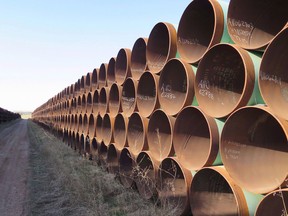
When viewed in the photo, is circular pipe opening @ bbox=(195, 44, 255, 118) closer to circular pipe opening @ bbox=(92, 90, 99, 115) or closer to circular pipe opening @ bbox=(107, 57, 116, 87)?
circular pipe opening @ bbox=(107, 57, 116, 87)

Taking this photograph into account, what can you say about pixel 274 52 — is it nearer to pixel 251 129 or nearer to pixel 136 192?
pixel 251 129

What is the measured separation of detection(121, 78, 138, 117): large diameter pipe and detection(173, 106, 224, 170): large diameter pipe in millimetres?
2024

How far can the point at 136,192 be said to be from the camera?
223 inches

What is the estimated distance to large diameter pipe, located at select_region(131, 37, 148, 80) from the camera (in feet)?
19.9

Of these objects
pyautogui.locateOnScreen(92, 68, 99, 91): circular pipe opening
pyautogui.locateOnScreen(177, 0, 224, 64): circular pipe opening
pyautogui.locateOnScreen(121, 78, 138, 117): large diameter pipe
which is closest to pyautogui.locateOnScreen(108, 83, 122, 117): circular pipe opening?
pyautogui.locateOnScreen(121, 78, 138, 117): large diameter pipe

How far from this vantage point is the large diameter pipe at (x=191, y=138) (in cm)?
393

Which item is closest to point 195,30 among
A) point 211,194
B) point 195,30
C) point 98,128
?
point 195,30

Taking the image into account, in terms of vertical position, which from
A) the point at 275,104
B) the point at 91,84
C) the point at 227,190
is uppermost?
the point at 91,84

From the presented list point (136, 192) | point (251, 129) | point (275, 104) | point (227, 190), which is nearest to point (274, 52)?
point (275, 104)

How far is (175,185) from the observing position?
4.37 m

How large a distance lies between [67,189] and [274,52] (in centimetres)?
493

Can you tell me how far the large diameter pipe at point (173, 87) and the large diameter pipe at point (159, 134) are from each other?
173 mm

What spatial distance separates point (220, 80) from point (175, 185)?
1654 millimetres

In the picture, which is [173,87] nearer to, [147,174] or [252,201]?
[147,174]
